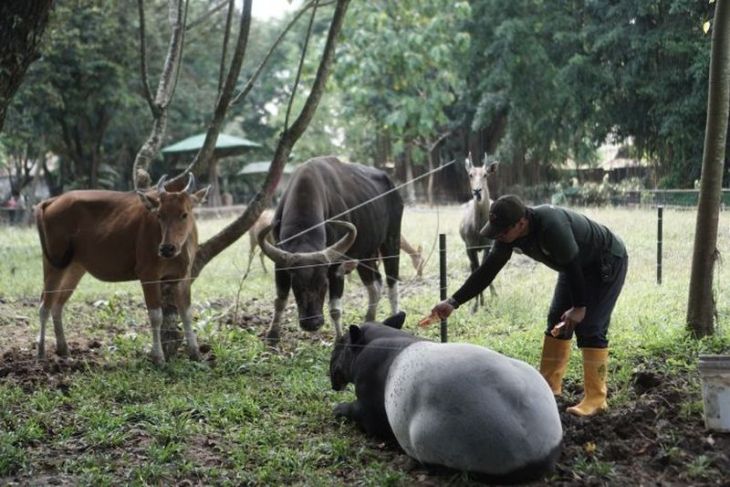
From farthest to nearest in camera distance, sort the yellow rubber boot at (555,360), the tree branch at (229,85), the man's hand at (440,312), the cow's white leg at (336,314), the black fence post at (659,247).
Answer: the black fence post at (659,247)
the cow's white leg at (336,314)
the tree branch at (229,85)
the yellow rubber boot at (555,360)
the man's hand at (440,312)

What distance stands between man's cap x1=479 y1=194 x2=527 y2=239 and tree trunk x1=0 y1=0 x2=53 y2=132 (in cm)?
340

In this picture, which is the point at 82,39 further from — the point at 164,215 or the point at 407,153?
the point at 164,215

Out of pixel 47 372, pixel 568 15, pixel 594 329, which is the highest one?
pixel 568 15

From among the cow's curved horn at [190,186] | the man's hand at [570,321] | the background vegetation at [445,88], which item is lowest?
the man's hand at [570,321]

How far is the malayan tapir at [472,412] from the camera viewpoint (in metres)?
4.35

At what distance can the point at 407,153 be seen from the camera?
31234 mm

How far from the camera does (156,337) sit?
25.0ft

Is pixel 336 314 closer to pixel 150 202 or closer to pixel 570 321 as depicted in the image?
pixel 150 202

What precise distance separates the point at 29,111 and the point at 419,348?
25.4 meters

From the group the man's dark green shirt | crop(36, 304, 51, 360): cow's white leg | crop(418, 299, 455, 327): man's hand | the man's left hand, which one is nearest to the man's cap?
the man's dark green shirt

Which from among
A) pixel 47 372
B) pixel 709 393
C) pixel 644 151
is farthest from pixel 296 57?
pixel 709 393

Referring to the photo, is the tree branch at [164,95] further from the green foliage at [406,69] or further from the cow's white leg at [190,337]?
the green foliage at [406,69]

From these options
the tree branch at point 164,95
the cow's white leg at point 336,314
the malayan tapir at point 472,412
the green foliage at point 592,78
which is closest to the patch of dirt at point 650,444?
the malayan tapir at point 472,412

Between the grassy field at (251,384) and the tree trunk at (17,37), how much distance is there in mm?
2408
